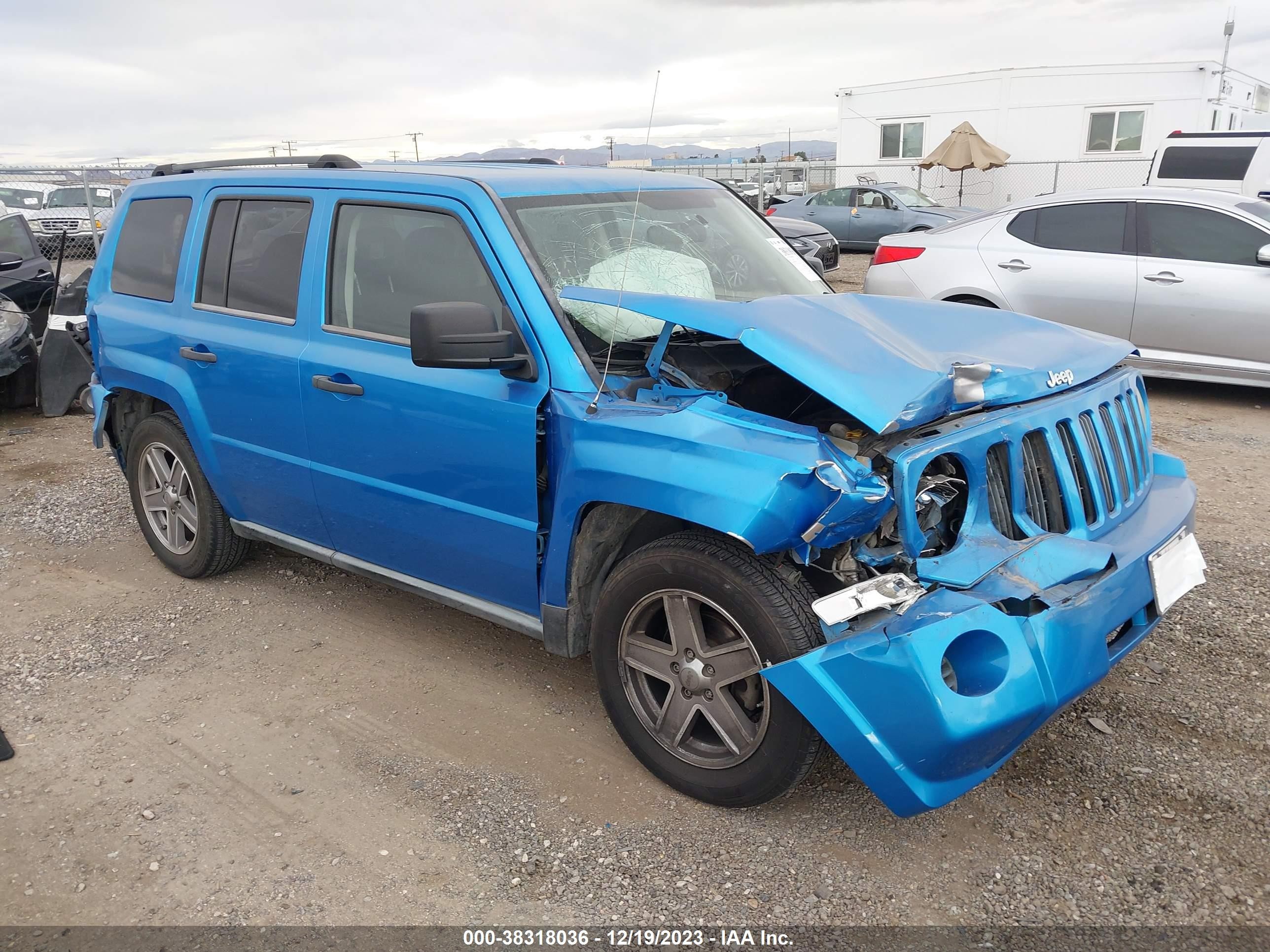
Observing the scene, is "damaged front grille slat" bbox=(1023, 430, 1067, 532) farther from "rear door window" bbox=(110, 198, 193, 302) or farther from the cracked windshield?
"rear door window" bbox=(110, 198, 193, 302)

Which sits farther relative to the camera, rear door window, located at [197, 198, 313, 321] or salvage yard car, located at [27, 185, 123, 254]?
salvage yard car, located at [27, 185, 123, 254]

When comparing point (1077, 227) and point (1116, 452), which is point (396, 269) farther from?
point (1077, 227)

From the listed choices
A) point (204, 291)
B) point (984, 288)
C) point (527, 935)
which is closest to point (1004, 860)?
point (527, 935)

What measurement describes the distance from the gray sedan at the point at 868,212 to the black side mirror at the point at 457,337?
17.2 metres

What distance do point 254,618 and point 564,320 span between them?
233 cm

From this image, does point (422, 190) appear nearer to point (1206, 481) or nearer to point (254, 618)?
point (254, 618)

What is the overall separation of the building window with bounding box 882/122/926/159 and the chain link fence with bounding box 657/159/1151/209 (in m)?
0.49

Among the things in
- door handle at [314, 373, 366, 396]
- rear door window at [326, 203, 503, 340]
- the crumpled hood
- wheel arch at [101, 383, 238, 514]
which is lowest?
wheel arch at [101, 383, 238, 514]

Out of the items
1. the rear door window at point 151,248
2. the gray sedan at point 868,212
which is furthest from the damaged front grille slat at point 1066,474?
the gray sedan at point 868,212

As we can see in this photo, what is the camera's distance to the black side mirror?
2869 millimetres

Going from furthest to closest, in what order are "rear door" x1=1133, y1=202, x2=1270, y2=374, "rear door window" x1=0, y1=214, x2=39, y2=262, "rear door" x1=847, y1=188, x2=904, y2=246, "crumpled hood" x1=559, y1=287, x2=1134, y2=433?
"rear door" x1=847, y1=188, x2=904, y2=246, "rear door window" x1=0, y1=214, x2=39, y2=262, "rear door" x1=1133, y1=202, x2=1270, y2=374, "crumpled hood" x1=559, y1=287, x2=1134, y2=433

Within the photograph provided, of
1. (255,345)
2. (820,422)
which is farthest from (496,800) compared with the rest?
(255,345)

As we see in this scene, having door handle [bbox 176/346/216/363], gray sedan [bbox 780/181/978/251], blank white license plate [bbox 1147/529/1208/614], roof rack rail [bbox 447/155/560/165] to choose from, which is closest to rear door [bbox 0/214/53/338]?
door handle [bbox 176/346/216/363]

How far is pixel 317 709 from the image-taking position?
3.67m
